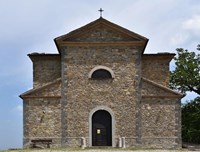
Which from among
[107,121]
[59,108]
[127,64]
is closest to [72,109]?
[59,108]

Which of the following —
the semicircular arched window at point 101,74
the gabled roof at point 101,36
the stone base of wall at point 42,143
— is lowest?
the stone base of wall at point 42,143

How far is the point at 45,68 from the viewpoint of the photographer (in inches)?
1172

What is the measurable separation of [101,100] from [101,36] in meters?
4.51

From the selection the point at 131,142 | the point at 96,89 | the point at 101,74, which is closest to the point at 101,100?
the point at 96,89

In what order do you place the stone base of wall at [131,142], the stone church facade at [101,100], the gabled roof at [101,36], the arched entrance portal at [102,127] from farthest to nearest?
the gabled roof at [101,36]
the arched entrance portal at [102,127]
the stone church facade at [101,100]
the stone base of wall at [131,142]

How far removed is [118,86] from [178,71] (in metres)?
11.6

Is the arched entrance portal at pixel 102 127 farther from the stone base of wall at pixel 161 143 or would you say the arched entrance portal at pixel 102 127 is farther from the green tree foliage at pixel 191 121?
the green tree foliage at pixel 191 121

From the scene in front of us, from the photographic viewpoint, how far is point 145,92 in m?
26.7

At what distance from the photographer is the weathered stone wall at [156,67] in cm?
2978

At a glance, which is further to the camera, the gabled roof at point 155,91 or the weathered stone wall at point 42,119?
the gabled roof at point 155,91

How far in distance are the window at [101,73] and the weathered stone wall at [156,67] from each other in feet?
12.8

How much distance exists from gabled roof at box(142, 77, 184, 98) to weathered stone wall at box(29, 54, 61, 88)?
690 cm

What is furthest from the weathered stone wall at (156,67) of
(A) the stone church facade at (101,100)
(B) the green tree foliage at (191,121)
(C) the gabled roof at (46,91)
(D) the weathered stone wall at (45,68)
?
(B) the green tree foliage at (191,121)

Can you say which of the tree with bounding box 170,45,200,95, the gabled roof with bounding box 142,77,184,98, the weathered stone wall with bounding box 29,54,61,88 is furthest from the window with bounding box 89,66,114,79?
the tree with bounding box 170,45,200,95
